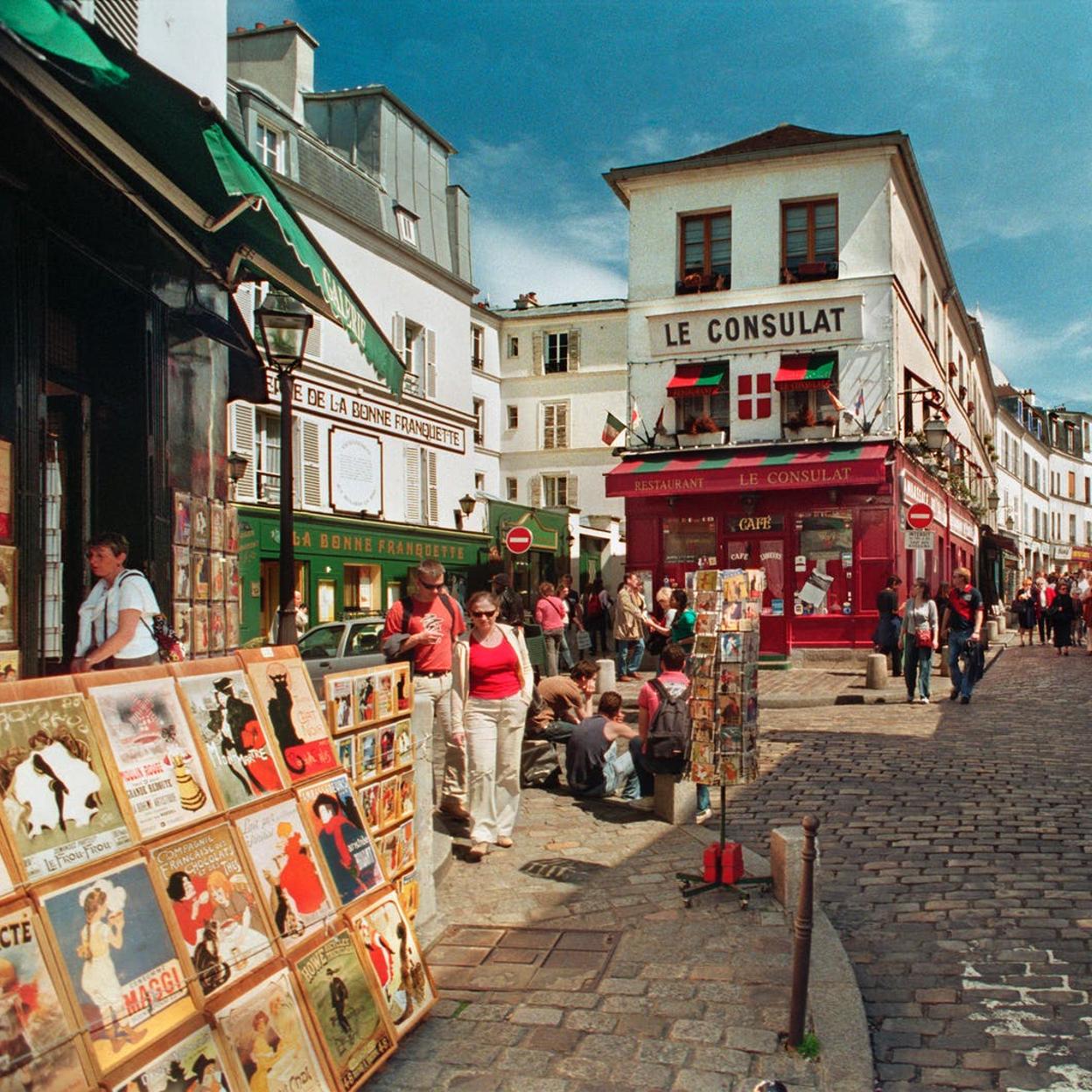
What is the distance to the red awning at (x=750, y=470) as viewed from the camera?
68.6 feet

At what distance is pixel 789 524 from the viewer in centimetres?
2178

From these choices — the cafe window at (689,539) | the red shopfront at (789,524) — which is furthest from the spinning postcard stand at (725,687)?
the cafe window at (689,539)

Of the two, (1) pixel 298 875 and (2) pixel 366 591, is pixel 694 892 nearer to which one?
(1) pixel 298 875

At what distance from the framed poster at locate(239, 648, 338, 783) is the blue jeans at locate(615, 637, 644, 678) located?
1369 cm

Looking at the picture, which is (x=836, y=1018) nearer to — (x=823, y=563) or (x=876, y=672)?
(x=876, y=672)

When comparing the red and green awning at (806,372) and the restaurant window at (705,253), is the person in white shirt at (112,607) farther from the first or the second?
the restaurant window at (705,253)

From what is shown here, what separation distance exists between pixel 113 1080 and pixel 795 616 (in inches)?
771

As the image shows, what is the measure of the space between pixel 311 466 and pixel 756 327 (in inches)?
374

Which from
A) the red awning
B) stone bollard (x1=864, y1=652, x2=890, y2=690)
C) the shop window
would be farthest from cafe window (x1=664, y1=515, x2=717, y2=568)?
stone bollard (x1=864, y1=652, x2=890, y2=690)

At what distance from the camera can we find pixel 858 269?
862 inches

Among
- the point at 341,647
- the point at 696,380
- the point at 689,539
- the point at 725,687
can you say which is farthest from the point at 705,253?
the point at 725,687

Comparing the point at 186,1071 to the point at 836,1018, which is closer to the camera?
the point at 186,1071

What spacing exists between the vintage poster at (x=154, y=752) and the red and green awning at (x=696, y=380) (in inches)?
786

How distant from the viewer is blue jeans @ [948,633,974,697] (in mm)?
14430
